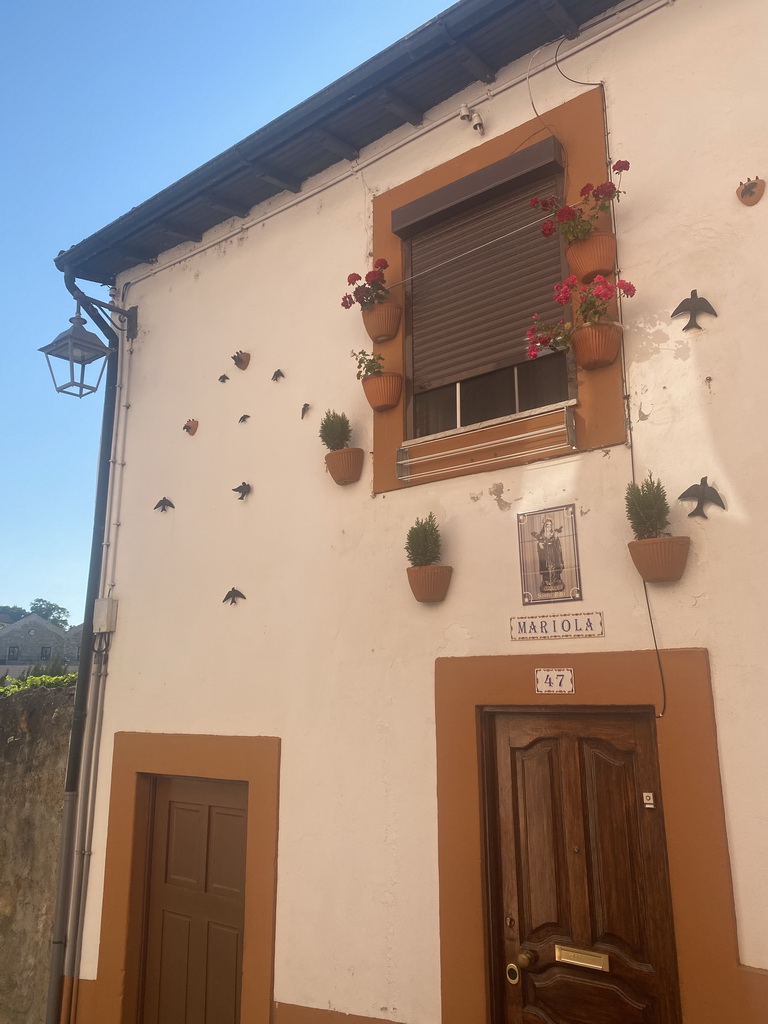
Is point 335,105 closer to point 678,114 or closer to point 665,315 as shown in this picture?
point 678,114

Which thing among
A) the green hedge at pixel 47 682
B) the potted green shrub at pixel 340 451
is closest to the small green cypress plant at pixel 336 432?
the potted green shrub at pixel 340 451

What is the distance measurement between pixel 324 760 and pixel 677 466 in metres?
2.72

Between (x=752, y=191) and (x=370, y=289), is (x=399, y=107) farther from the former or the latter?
(x=752, y=191)

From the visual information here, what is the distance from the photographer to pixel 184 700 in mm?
5648

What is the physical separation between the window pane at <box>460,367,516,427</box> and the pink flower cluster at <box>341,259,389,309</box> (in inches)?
33.3

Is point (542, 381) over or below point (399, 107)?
below

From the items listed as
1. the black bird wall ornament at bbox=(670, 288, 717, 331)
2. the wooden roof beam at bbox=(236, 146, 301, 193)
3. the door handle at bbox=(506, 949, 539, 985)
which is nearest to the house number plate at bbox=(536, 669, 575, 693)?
the door handle at bbox=(506, 949, 539, 985)

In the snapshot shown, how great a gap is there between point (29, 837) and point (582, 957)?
496 cm

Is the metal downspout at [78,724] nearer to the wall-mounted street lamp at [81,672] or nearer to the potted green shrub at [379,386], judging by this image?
the wall-mounted street lamp at [81,672]

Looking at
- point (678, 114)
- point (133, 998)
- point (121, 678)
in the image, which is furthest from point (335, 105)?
point (133, 998)

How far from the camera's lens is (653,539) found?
3.62 metres

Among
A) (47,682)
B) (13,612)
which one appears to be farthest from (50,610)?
(47,682)

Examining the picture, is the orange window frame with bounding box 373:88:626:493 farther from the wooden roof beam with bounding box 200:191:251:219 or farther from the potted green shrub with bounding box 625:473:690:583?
the wooden roof beam with bounding box 200:191:251:219

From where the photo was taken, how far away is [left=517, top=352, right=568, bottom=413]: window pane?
4.36m
